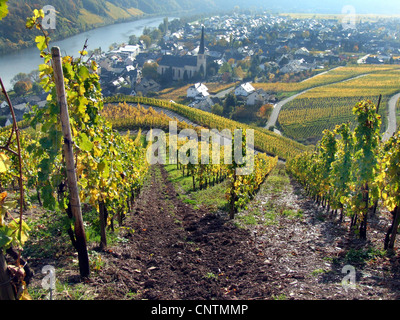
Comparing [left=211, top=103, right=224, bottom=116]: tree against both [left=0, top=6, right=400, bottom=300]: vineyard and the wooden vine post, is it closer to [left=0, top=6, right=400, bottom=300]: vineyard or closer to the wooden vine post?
[left=0, top=6, right=400, bottom=300]: vineyard

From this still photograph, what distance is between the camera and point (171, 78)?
114m

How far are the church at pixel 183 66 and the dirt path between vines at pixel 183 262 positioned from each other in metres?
104

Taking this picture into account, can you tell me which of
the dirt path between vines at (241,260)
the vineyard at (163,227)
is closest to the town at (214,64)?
the vineyard at (163,227)

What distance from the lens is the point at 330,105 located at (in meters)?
76.7

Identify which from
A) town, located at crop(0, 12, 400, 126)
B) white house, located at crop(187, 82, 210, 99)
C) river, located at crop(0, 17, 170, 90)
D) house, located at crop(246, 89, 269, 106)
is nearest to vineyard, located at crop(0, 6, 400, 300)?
river, located at crop(0, 17, 170, 90)

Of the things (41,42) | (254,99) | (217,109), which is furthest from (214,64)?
(41,42)

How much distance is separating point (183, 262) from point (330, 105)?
7534 centimetres

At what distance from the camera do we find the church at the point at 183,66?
374 ft

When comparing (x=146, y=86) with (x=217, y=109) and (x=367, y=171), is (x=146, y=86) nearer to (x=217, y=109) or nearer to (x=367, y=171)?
(x=217, y=109)

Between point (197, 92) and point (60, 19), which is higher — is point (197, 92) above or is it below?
below

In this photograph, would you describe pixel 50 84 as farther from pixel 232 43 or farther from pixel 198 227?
pixel 232 43
